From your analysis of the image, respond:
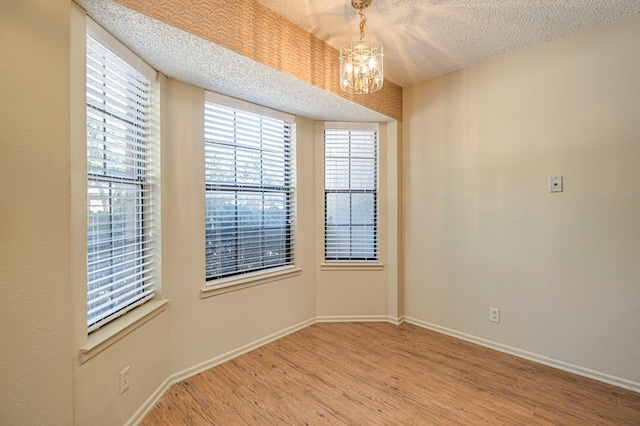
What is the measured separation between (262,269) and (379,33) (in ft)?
7.61

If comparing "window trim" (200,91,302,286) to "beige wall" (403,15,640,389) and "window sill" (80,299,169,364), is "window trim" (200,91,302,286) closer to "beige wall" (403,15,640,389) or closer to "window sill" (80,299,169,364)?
"window sill" (80,299,169,364)

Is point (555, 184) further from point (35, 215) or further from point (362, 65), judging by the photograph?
point (35, 215)

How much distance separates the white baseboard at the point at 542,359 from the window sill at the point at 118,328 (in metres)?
2.66

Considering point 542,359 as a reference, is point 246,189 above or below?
above

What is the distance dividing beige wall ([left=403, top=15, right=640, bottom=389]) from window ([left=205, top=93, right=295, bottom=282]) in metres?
1.47

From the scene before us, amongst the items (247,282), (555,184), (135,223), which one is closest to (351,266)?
(247,282)

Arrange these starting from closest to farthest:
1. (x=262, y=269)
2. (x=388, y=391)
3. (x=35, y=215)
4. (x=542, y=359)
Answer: (x=35, y=215) → (x=388, y=391) → (x=542, y=359) → (x=262, y=269)

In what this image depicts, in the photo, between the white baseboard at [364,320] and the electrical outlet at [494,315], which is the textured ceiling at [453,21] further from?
the white baseboard at [364,320]

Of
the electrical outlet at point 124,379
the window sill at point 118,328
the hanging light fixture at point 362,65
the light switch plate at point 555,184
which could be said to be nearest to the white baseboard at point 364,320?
the electrical outlet at point 124,379

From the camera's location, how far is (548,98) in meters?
2.37

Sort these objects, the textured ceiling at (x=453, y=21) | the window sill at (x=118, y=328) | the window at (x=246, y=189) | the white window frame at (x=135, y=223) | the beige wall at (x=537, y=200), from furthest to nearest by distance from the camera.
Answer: the window at (x=246, y=189)
the beige wall at (x=537, y=200)
the textured ceiling at (x=453, y=21)
the white window frame at (x=135, y=223)
the window sill at (x=118, y=328)

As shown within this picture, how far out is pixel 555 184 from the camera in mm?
2338

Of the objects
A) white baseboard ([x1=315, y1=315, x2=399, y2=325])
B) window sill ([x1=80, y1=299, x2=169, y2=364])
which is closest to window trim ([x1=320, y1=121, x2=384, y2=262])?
white baseboard ([x1=315, y1=315, x2=399, y2=325])

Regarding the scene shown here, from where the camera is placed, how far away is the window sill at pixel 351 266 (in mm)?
3322
